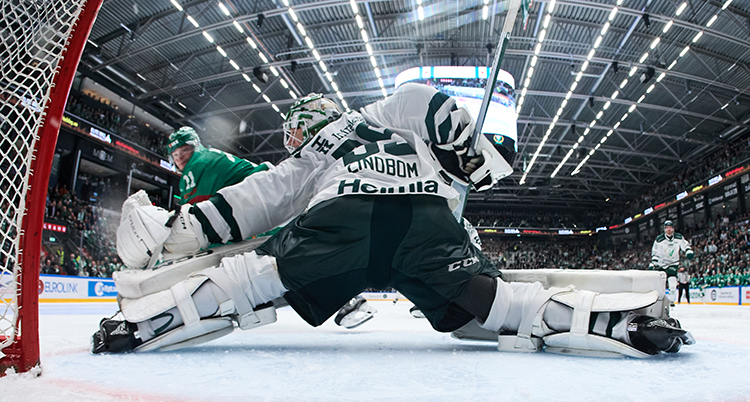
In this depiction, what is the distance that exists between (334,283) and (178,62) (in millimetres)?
13064

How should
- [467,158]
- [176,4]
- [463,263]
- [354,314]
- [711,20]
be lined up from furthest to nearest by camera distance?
[711,20]
[176,4]
[354,314]
[467,158]
[463,263]

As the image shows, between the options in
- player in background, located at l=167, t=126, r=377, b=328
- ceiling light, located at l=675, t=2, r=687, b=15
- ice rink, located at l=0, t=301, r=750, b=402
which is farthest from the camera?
ceiling light, located at l=675, t=2, r=687, b=15

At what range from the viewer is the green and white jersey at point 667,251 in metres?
6.99

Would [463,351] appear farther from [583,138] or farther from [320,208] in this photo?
[583,138]

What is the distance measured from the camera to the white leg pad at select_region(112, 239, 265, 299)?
4.44ft

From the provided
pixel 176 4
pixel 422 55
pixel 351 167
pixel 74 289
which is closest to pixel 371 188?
pixel 351 167

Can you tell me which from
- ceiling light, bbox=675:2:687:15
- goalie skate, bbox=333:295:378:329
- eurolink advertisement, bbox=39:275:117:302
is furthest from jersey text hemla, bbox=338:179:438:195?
ceiling light, bbox=675:2:687:15

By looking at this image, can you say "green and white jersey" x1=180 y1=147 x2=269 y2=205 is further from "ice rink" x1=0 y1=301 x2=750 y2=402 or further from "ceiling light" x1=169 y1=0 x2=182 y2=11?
"ceiling light" x1=169 y1=0 x2=182 y2=11

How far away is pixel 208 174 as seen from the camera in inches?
91.4

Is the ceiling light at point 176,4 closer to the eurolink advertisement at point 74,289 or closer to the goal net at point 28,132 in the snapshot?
the eurolink advertisement at point 74,289

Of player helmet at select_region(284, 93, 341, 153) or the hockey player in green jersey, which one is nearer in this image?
player helmet at select_region(284, 93, 341, 153)

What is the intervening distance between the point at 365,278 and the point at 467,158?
0.57 metres

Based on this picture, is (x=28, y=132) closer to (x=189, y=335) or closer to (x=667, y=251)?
(x=189, y=335)

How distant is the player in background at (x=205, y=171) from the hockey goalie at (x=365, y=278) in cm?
80
